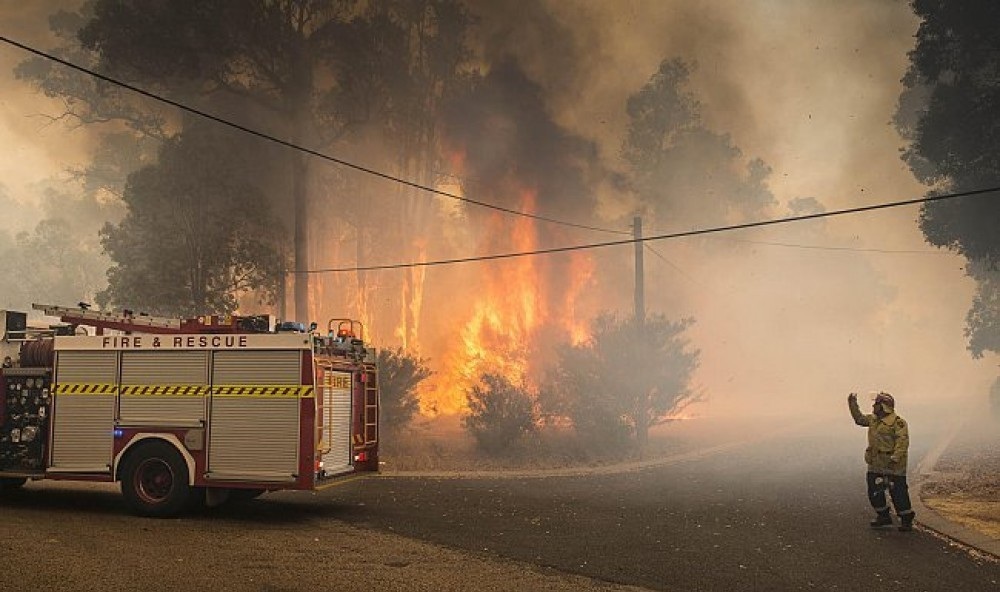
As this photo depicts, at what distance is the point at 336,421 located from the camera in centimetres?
1116

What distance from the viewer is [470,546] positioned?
29.2 feet

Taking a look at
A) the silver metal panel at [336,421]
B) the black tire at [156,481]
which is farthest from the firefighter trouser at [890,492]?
the black tire at [156,481]

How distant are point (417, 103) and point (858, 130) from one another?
61928 mm

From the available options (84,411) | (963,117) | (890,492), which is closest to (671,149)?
(963,117)

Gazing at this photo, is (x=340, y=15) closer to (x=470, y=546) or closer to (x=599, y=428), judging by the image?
(x=599, y=428)

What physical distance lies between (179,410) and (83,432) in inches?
56.7

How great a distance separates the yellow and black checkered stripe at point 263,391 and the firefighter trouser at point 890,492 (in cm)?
722

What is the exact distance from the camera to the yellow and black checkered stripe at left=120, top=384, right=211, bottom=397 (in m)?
10.5

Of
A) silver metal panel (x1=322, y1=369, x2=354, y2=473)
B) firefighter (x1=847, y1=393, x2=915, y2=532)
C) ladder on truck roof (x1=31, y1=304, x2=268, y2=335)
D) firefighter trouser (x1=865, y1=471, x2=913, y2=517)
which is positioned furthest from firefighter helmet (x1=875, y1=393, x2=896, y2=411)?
ladder on truck roof (x1=31, y1=304, x2=268, y2=335)

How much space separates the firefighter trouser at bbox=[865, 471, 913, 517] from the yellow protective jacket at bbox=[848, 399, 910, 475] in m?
0.09

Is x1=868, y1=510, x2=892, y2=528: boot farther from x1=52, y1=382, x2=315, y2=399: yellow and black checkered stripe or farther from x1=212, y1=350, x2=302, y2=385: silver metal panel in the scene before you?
x1=212, y1=350, x2=302, y2=385: silver metal panel

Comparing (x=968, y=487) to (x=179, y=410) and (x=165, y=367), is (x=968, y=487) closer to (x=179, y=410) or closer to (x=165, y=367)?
(x=179, y=410)

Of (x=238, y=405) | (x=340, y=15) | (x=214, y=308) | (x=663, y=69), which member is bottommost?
(x=238, y=405)

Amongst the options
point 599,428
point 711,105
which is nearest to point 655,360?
point 599,428
